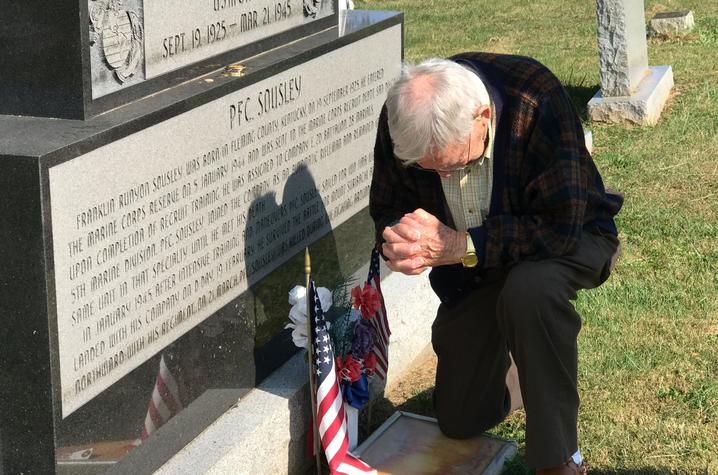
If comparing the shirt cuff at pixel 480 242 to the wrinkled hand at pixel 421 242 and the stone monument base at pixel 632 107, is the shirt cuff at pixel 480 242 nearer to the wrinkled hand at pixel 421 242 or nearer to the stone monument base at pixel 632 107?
the wrinkled hand at pixel 421 242

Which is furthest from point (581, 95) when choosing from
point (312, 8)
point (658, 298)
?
point (312, 8)

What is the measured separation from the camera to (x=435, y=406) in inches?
157

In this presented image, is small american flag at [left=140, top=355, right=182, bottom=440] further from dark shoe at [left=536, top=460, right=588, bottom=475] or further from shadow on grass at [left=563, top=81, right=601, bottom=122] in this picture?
shadow on grass at [left=563, top=81, right=601, bottom=122]

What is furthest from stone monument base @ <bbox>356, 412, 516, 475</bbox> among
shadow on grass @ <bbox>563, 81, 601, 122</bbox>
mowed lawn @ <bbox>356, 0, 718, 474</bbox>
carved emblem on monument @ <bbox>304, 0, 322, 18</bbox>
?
shadow on grass @ <bbox>563, 81, 601, 122</bbox>

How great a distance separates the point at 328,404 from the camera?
3.68m

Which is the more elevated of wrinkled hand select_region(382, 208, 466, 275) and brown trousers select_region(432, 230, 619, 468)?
wrinkled hand select_region(382, 208, 466, 275)

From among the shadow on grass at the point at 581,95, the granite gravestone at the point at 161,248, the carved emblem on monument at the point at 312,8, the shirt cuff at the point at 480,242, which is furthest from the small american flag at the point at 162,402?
the shadow on grass at the point at 581,95

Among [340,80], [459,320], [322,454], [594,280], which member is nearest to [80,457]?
[322,454]

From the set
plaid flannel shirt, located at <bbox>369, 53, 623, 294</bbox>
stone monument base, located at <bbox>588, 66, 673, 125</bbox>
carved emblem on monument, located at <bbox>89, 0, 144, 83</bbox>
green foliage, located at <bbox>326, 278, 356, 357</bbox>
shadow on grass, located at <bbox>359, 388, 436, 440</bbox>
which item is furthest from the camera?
stone monument base, located at <bbox>588, 66, 673, 125</bbox>

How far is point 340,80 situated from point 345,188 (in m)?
0.45

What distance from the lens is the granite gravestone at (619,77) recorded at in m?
7.72

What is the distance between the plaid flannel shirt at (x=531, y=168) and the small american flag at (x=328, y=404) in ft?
1.91

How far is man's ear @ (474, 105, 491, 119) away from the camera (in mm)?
3178

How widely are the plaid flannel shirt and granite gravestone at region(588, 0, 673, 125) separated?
439cm
